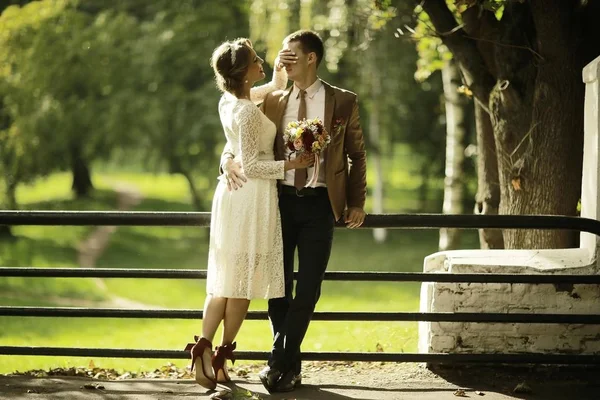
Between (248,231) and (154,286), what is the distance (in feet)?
56.5

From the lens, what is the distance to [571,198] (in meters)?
7.62

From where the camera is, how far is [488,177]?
352 inches

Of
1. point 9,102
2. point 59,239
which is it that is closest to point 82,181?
point 59,239

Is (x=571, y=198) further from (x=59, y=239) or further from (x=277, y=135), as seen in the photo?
(x=59, y=239)

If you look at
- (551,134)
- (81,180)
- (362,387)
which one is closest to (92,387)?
(362,387)

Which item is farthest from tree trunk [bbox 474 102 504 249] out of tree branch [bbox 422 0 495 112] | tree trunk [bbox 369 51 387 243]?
tree trunk [bbox 369 51 387 243]

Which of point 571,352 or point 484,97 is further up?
point 484,97

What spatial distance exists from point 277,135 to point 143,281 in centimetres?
1812

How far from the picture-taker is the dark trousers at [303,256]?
5.77 meters

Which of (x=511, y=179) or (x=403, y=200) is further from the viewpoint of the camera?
(x=403, y=200)

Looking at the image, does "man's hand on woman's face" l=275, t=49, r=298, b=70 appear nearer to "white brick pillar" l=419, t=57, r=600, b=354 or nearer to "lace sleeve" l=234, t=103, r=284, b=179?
"lace sleeve" l=234, t=103, r=284, b=179

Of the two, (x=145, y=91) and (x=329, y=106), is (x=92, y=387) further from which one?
(x=145, y=91)

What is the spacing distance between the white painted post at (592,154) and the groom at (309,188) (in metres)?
1.54

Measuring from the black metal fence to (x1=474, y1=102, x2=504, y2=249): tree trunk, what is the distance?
2.83 metres
